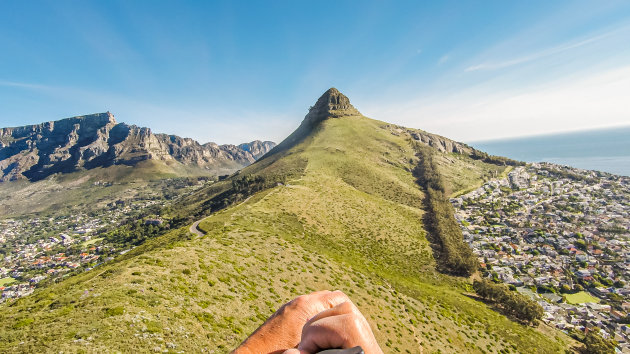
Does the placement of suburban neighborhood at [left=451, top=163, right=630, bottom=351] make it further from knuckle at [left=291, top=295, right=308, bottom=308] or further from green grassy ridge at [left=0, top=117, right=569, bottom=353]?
knuckle at [left=291, top=295, right=308, bottom=308]

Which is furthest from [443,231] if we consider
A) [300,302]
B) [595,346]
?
[300,302]

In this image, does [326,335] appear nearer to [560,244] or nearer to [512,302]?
[512,302]

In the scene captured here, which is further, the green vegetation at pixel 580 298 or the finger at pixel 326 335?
the green vegetation at pixel 580 298

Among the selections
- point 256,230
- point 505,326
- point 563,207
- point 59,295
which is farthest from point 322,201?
point 563,207

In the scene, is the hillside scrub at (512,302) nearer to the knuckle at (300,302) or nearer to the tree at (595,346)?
the tree at (595,346)

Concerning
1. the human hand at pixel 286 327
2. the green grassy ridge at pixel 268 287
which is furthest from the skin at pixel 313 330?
the green grassy ridge at pixel 268 287
